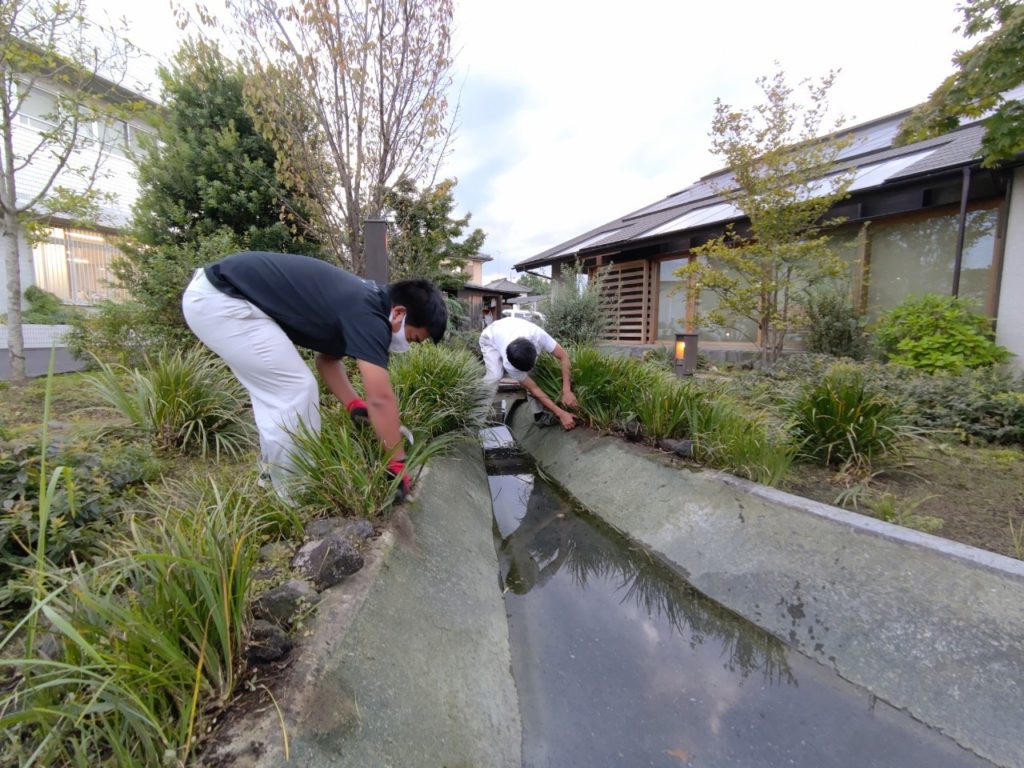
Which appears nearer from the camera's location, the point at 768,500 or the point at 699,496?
the point at 768,500

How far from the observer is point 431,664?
157cm

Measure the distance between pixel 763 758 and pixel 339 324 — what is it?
7.40 ft

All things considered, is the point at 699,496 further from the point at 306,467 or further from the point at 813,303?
the point at 813,303

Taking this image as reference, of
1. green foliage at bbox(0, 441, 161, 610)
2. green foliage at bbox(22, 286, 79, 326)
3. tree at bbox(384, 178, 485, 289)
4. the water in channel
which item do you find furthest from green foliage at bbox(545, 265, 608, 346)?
green foliage at bbox(22, 286, 79, 326)

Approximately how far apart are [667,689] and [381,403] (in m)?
1.64

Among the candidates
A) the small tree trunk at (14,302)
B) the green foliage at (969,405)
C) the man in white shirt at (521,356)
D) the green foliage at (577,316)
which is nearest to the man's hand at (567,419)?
the man in white shirt at (521,356)

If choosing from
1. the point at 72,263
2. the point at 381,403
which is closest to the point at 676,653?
the point at 381,403

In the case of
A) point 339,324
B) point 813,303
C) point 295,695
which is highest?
point 813,303

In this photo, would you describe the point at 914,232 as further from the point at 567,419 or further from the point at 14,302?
the point at 14,302

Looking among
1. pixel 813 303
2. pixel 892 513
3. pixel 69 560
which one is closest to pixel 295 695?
pixel 69 560

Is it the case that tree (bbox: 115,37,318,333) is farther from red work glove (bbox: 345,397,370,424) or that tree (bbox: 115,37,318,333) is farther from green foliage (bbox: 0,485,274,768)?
green foliage (bbox: 0,485,274,768)

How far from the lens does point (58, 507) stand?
1.62 metres

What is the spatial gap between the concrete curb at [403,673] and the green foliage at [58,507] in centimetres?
76

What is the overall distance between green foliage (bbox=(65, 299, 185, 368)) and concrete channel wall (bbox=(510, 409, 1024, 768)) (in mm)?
4568
